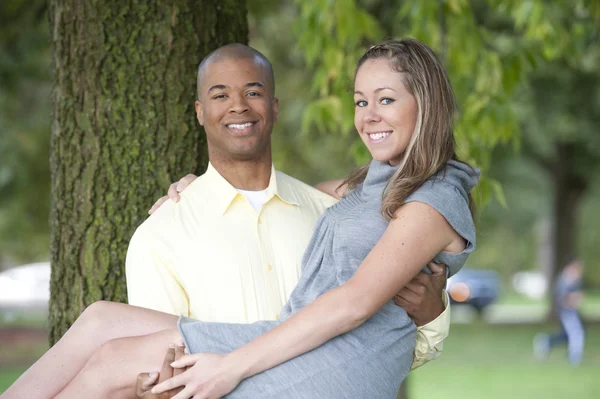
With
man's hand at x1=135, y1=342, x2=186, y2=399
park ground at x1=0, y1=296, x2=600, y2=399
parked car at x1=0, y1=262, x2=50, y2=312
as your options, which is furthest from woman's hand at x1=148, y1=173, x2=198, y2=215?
parked car at x1=0, y1=262, x2=50, y2=312

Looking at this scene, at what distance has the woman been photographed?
9.87 ft

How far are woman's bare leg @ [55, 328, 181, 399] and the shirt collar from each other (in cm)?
80

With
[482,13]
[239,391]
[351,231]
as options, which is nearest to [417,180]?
[351,231]

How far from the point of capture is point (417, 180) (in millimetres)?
3191

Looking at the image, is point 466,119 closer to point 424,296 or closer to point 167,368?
point 424,296

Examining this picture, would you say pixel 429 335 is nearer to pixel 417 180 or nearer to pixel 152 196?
pixel 417 180

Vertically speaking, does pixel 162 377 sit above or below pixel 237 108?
below

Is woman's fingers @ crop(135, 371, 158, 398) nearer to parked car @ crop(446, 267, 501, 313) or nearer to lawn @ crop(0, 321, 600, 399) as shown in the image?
lawn @ crop(0, 321, 600, 399)

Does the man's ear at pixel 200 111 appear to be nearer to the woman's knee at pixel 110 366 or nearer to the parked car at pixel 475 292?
the woman's knee at pixel 110 366

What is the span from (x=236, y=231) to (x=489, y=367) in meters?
11.2

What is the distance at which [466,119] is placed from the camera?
584 cm

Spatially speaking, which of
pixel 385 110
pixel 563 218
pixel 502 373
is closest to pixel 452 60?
pixel 385 110

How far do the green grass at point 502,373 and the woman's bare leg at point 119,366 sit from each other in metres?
8.88

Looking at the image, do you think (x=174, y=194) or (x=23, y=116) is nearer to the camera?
(x=174, y=194)
